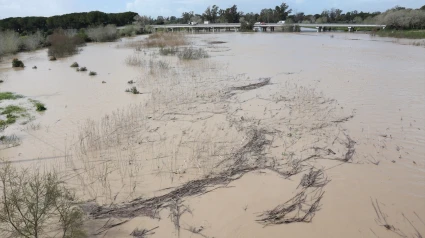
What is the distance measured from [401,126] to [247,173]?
497 centimetres

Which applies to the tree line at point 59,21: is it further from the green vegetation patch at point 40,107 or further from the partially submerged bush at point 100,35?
the green vegetation patch at point 40,107

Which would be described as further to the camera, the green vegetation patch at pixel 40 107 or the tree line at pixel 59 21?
the tree line at pixel 59 21

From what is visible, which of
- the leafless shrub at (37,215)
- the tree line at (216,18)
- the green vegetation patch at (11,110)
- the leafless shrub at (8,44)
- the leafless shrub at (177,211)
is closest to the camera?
the leafless shrub at (37,215)

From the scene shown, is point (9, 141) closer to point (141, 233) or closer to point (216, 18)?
point (141, 233)

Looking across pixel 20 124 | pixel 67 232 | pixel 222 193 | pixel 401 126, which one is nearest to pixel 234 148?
pixel 222 193

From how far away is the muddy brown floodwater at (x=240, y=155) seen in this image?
4516 millimetres

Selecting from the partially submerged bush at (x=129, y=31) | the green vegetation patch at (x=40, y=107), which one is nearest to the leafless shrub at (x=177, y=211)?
the green vegetation patch at (x=40, y=107)

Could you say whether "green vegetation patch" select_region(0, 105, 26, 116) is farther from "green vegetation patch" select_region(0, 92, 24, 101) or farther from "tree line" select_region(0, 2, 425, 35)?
"tree line" select_region(0, 2, 425, 35)

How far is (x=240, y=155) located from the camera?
21.1 feet

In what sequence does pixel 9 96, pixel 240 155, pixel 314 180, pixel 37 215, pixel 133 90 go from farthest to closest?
pixel 133 90
pixel 9 96
pixel 240 155
pixel 314 180
pixel 37 215

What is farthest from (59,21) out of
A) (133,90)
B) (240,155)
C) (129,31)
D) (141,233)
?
(141,233)

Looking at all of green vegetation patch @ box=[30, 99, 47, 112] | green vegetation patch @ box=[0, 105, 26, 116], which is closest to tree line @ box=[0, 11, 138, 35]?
green vegetation patch @ box=[0, 105, 26, 116]

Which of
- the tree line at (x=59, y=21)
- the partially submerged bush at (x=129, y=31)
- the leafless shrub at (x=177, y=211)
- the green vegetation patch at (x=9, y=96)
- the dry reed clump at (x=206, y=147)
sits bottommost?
the leafless shrub at (x=177, y=211)

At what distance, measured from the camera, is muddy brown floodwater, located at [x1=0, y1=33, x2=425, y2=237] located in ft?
14.8
